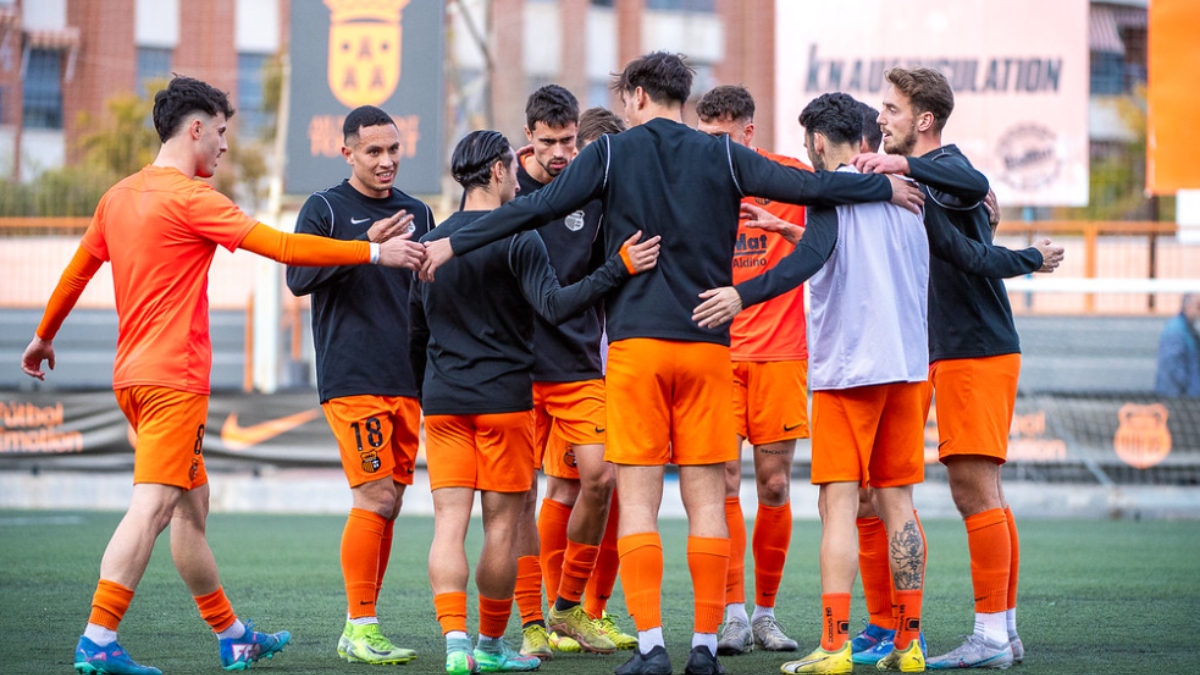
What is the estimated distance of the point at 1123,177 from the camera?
27703 millimetres

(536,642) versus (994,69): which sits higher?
(994,69)

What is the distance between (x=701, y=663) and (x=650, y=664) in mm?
189

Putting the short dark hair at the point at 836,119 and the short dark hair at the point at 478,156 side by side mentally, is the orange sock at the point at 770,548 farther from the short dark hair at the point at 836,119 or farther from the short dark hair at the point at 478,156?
the short dark hair at the point at 478,156

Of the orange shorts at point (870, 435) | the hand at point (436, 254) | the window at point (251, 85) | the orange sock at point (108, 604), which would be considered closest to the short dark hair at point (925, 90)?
the orange shorts at point (870, 435)

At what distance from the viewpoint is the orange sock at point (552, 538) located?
6457mm

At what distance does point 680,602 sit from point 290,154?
36.3 feet

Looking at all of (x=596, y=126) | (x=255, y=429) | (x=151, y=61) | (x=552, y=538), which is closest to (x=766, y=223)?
(x=596, y=126)

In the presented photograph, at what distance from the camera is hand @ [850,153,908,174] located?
524cm

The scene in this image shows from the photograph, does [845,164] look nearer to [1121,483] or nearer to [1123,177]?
[1121,483]

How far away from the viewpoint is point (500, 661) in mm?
5406

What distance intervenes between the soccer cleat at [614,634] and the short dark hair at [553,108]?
2.28m

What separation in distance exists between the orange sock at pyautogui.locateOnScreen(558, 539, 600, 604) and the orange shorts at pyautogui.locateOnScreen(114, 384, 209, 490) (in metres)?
1.78

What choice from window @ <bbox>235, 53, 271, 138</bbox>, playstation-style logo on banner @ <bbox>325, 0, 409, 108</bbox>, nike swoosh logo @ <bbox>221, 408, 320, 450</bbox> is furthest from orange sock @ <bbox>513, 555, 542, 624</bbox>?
window @ <bbox>235, 53, 271, 138</bbox>

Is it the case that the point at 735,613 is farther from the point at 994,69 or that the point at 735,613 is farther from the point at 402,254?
the point at 994,69
